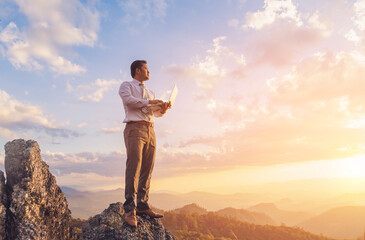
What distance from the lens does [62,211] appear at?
660 cm

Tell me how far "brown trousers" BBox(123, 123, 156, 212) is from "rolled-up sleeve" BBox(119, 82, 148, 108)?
49 cm

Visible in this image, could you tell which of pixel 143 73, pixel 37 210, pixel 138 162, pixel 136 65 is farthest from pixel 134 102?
pixel 37 210

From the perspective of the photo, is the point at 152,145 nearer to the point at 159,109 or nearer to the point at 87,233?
the point at 159,109

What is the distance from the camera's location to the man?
6.82m

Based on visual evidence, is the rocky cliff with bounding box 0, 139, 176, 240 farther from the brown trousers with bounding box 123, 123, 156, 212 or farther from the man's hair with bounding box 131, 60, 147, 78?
the man's hair with bounding box 131, 60, 147, 78

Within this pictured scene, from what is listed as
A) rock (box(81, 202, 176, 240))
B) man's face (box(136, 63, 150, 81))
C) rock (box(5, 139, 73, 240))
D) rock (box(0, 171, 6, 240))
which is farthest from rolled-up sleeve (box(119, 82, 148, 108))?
rock (box(0, 171, 6, 240))

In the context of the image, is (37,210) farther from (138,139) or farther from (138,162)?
(138,139)

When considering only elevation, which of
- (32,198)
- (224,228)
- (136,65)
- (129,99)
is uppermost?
(136,65)

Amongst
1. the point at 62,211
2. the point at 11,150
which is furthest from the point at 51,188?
the point at 11,150

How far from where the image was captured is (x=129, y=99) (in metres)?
6.98

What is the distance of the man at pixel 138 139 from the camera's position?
6820 mm

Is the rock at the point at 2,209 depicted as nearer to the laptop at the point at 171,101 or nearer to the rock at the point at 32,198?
the rock at the point at 32,198

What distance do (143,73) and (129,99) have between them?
0.97 metres

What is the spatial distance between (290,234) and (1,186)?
164860mm
